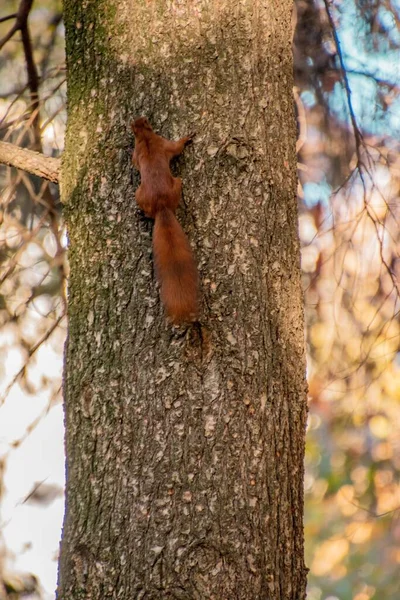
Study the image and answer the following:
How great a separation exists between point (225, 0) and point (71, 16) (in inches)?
16.4

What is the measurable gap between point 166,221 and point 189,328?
0.24 meters

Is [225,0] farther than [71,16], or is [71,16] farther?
[71,16]

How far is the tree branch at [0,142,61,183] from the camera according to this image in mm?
1973

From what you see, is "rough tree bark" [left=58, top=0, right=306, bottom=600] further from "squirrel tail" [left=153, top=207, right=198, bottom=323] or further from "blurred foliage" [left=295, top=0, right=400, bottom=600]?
"blurred foliage" [left=295, top=0, right=400, bottom=600]

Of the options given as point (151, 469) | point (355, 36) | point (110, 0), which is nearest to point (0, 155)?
point (110, 0)

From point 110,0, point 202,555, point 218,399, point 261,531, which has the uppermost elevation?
point 110,0

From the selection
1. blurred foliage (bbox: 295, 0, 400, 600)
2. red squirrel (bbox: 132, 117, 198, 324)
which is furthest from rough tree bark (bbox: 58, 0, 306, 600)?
blurred foliage (bbox: 295, 0, 400, 600)

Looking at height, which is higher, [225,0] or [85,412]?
[225,0]

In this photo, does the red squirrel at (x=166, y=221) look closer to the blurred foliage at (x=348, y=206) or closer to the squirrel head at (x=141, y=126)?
the squirrel head at (x=141, y=126)

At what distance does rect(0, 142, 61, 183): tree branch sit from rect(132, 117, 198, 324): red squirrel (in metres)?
0.36

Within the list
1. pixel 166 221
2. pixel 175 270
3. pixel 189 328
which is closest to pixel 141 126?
pixel 166 221

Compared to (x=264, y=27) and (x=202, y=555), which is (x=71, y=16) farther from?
(x=202, y=555)

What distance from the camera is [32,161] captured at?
2021mm

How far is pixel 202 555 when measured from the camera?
4.88 ft
